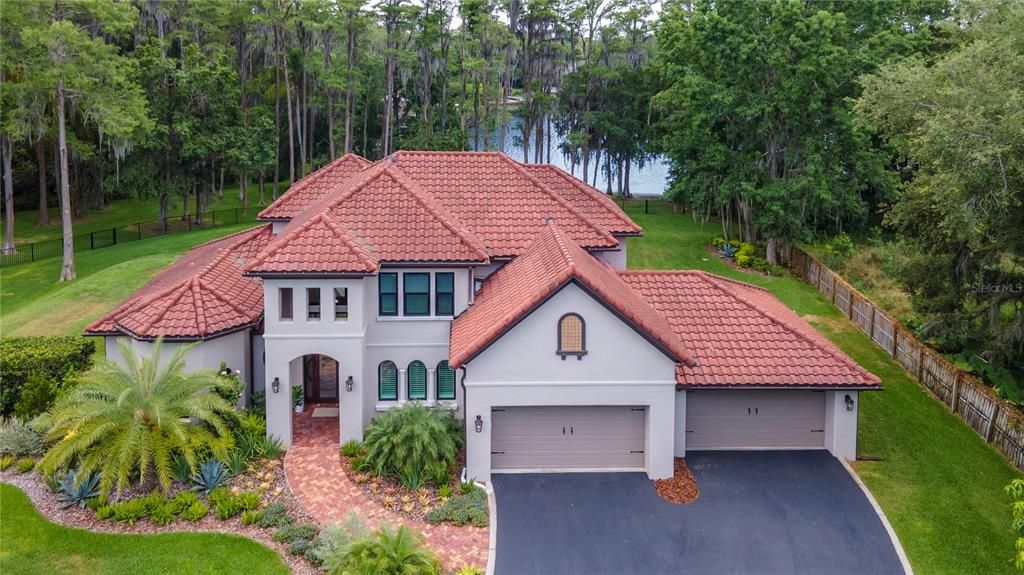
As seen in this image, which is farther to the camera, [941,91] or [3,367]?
[3,367]

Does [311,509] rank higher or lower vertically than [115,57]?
lower

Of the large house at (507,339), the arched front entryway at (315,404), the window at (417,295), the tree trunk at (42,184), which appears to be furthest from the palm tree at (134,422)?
the tree trunk at (42,184)

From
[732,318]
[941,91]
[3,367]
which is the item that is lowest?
[3,367]

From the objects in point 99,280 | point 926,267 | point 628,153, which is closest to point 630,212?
point 628,153

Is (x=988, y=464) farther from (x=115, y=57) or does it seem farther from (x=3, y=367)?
(x=115, y=57)

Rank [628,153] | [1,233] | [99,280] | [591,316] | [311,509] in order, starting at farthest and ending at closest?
[628,153] < [1,233] < [99,280] < [591,316] < [311,509]

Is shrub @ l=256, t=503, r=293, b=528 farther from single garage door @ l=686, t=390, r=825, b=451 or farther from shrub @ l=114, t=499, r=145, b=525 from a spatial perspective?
single garage door @ l=686, t=390, r=825, b=451

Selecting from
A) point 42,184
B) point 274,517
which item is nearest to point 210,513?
point 274,517

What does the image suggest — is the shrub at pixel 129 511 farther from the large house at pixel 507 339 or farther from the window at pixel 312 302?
the window at pixel 312 302
